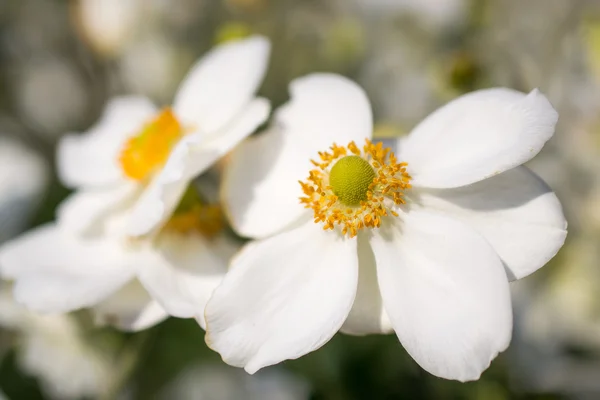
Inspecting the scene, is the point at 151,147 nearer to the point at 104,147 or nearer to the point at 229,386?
the point at 104,147

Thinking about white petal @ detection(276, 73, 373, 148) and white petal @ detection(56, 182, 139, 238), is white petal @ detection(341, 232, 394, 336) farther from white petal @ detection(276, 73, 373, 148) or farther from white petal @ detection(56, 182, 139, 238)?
white petal @ detection(56, 182, 139, 238)

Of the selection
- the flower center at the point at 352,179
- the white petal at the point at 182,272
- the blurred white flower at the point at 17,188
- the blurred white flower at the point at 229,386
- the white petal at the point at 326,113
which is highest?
the white petal at the point at 326,113

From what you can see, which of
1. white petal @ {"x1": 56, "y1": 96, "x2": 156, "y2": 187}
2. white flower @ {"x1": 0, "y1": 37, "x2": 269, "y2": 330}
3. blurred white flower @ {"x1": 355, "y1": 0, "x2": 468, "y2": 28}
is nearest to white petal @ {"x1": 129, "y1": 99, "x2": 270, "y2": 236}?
white flower @ {"x1": 0, "y1": 37, "x2": 269, "y2": 330}

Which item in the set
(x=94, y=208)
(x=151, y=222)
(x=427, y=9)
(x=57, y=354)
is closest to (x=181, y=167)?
(x=151, y=222)

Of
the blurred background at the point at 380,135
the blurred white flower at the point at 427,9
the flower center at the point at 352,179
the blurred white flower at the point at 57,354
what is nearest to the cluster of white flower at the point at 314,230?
the flower center at the point at 352,179

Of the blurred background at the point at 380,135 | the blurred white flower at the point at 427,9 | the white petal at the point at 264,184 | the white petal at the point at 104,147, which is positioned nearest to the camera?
the white petal at the point at 264,184

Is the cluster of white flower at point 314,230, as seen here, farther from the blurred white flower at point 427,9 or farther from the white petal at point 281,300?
the blurred white flower at point 427,9

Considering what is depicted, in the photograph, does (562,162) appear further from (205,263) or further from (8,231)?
(8,231)
